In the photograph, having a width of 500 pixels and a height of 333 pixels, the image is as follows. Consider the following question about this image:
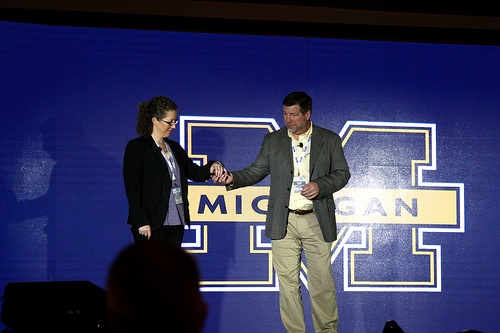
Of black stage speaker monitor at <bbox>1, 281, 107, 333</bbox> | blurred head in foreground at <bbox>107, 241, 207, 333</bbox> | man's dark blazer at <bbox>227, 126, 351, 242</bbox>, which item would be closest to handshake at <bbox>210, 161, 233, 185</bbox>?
man's dark blazer at <bbox>227, 126, 351, 242</bbox>

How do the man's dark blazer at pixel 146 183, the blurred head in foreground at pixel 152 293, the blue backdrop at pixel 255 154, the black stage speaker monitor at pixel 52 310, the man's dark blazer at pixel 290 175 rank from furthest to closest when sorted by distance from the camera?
1. the blue backdrop at pixel 255 154
2. the man's dark blazer at pixel 290 175
3. the man's dark blazer at pixel 146 183
4. the black stage speaker monitor at pixel 52 310
5. the blurred head in foreground at pixel 152 293

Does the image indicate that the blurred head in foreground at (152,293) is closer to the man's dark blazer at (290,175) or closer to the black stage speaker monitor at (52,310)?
the black stage speaker monitor at (52,310)

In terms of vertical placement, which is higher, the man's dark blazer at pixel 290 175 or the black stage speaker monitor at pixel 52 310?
the man's dark blazer at pixel 290 175

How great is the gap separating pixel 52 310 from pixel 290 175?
6.17ft

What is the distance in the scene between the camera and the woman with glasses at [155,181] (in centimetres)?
372

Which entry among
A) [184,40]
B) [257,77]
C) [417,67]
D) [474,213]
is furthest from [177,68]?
[474,213]

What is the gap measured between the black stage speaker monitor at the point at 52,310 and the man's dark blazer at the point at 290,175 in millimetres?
1456

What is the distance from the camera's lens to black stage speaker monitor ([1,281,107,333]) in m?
2.77

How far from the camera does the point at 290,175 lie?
167 inches

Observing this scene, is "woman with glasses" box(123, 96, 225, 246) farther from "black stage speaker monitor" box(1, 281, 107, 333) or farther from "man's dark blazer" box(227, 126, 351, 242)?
"black stage speaker monitor" box(1, 281, 107, 333)

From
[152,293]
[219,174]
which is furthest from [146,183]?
[152,293]

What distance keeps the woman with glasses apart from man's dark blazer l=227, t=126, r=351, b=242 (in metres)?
0.59

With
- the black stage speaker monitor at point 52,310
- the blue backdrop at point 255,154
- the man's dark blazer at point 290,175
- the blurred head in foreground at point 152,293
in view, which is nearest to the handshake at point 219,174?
the man's dark blazer at point 290,175

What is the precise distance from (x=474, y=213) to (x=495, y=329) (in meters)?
0.89
